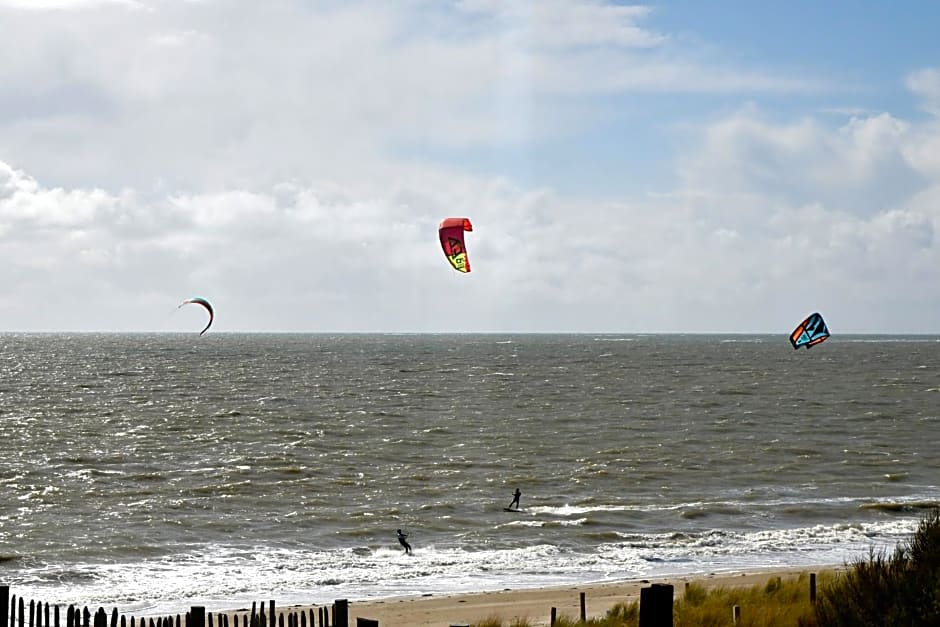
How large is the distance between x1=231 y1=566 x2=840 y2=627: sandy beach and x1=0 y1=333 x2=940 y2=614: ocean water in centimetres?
80

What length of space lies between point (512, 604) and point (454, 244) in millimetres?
9843

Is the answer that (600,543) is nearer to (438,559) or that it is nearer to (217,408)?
(438,559)

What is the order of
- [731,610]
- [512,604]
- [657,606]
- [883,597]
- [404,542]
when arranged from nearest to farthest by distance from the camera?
[657,606]
[883,597]
[731,610]
[512,604]
[404,542]

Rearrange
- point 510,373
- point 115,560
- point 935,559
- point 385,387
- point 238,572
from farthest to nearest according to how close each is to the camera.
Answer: point 510,373 < point 385,387 < point 115,560 < point 238,572 < point 935,559

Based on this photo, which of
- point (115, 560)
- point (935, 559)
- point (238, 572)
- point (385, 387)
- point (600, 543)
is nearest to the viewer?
point (935, 559)

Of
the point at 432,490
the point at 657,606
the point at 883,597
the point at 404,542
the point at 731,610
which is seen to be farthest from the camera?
the point at 432,490

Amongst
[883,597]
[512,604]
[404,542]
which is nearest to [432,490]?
[404,542]

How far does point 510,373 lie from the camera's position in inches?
4107

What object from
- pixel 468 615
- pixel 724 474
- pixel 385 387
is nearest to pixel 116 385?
pixel 385 387

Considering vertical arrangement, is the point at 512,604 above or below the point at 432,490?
below

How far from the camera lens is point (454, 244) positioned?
979 inches

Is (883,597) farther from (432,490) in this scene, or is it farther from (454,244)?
(432,490)

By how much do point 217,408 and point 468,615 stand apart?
48.0 metres

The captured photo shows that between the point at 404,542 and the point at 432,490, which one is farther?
the point at 432,490
